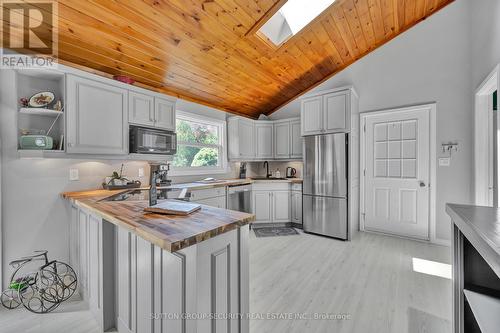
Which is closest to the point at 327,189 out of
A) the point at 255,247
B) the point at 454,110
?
the point at 255,247

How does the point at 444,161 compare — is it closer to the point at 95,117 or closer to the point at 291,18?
the point at 291,18

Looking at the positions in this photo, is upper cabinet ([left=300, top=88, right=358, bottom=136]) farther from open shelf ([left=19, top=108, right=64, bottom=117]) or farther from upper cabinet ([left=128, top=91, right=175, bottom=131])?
open shelf ([left=19, top=108, right=64, bottom=117])

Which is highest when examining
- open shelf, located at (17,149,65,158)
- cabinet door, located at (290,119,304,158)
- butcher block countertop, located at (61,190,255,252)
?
cabinet door, located at (290,119,304,158)

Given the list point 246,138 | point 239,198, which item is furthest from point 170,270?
point 246,138

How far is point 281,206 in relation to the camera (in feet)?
13.9

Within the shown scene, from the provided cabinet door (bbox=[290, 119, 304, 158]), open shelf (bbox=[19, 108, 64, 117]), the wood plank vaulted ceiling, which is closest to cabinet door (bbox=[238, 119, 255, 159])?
the wood plank vaulted ceiling

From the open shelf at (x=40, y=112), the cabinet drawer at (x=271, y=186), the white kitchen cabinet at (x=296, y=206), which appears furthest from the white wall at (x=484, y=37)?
the open shelf at (x=40, y=112)

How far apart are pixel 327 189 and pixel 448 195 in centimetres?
170

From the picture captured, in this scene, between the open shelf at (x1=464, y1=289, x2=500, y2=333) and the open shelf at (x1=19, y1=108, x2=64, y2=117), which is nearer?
the open shelf at (x1=464, y1=289, x2=500, y2=333)

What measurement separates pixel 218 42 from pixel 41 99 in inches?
76.5

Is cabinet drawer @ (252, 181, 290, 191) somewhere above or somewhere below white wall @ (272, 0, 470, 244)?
below

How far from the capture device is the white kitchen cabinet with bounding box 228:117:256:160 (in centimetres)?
436

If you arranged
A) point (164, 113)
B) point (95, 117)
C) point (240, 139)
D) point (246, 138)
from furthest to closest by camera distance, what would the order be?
point (246, 138)
point (240, 139)
point (164, 113)
point (95, 117)

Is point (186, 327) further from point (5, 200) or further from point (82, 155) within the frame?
point (5, 200)
